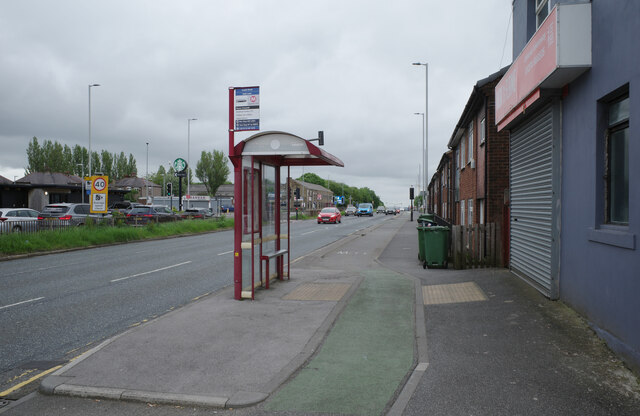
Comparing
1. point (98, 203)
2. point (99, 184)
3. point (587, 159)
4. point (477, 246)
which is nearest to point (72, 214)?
point (98, 203)

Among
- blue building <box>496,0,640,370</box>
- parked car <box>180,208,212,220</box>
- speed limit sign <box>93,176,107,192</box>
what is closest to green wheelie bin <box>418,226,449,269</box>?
blue building <box>496,0,640,370</box>

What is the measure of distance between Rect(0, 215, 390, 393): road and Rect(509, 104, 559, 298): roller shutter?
5998 mm

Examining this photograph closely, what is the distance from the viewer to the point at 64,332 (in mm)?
6535

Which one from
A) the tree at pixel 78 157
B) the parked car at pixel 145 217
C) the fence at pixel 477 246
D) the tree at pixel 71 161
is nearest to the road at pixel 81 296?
the fence at pixel 477 246

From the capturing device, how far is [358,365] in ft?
16.0

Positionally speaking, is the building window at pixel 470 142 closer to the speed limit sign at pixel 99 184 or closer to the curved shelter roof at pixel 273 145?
the curved shelter roof at pixel 273 145

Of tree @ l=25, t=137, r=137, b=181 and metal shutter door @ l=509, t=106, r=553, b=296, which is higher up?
tree @ l=25, t=137, r=137, b=181

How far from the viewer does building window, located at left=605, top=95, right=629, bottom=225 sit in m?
5.24

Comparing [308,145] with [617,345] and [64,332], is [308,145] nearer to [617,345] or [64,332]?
[64,332]

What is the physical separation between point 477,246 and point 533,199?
307cm

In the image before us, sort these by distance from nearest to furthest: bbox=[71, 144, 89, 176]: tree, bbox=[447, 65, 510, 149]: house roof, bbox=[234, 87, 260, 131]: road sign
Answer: bbox=[234, 87, 260, 131]: road sign, bbox=[447, 65, 510, 149]: house roof, bbox=[71, 144, 89, 176]: tree

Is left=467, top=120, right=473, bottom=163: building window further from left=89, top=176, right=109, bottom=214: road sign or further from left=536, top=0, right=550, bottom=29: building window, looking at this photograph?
left=89, top=176, right=109, bottom=214: road sign

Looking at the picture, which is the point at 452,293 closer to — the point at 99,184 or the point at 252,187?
the point at 252,187

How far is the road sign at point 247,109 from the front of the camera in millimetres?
8227
